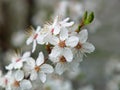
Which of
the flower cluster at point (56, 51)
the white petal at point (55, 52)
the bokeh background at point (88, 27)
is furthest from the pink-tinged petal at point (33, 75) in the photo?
the bokeh background at point (88, 27)

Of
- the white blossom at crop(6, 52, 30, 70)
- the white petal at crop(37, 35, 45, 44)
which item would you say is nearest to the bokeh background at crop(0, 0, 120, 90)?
the white blossom at crop(6, 52, 30, 70)

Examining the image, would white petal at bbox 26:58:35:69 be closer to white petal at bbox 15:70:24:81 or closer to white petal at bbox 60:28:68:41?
white petal at bbox 15:70:24:81

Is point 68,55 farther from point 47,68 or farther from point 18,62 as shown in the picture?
point 18,62

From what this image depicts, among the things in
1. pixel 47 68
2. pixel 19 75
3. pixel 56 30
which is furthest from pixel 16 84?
pixel 56 30

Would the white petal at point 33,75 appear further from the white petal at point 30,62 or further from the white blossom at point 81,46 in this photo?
the white blossom at point 81,46

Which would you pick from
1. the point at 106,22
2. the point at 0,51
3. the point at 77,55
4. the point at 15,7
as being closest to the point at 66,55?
the point at 77,55

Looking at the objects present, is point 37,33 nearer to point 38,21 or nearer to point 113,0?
point 38,21
